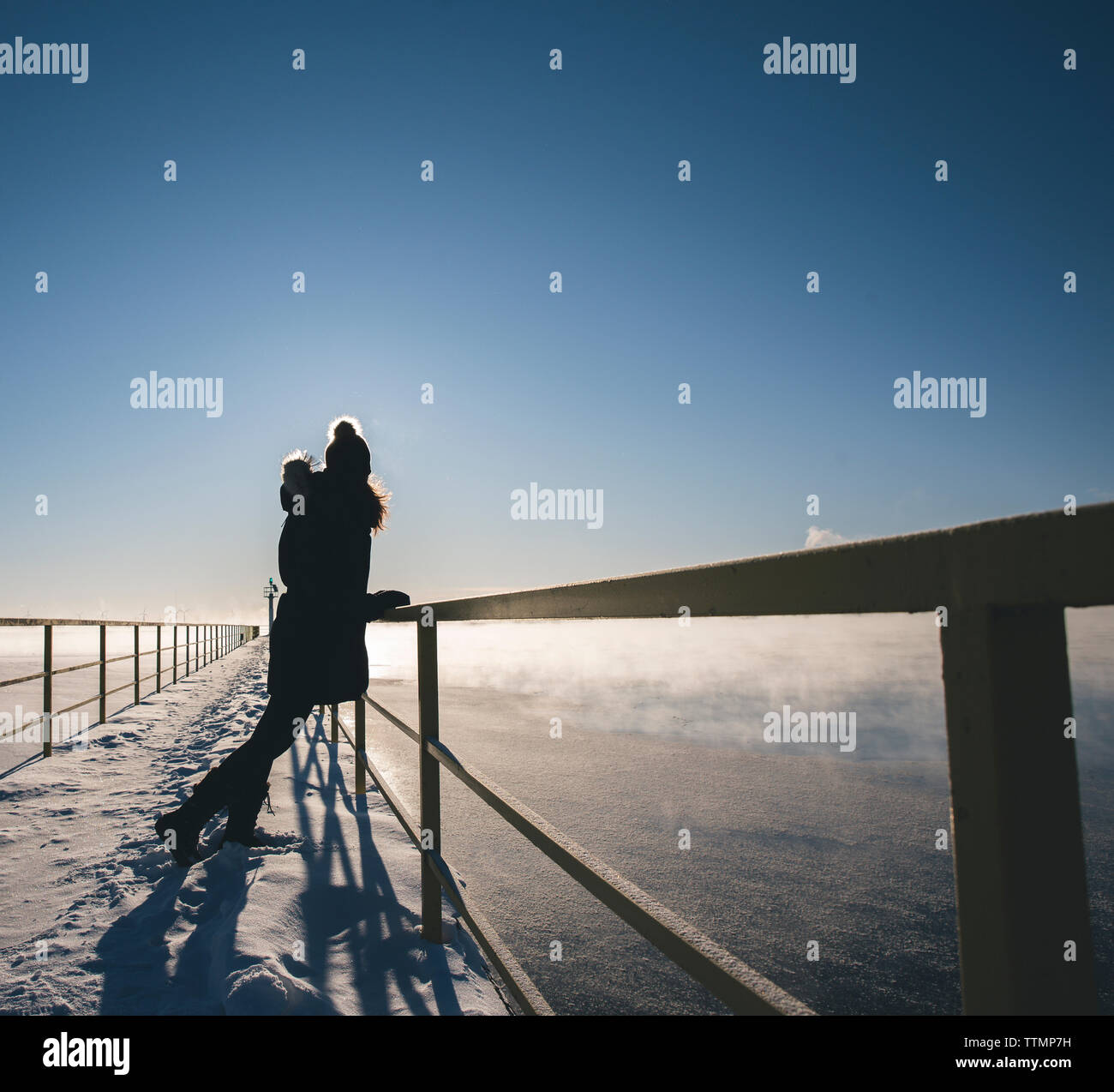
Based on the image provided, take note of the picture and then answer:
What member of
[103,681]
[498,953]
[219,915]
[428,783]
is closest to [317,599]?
[428,783]

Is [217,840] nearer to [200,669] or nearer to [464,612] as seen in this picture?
[464,612]

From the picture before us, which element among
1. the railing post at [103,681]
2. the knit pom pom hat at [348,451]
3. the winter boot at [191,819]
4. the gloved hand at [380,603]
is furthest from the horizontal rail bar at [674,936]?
the railing post at [103,681]

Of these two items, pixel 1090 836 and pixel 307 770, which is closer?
pixel 307 770

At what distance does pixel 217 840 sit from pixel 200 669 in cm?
1401

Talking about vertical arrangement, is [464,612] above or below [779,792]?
above

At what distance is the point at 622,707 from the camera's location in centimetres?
1057

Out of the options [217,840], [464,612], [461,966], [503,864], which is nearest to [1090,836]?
[503,864]

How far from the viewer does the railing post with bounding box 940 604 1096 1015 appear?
1.57 feet

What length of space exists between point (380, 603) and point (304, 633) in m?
0.31

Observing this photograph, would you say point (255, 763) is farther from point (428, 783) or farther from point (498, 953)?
point (498, 953)

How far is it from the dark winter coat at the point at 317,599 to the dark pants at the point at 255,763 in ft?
0.20
